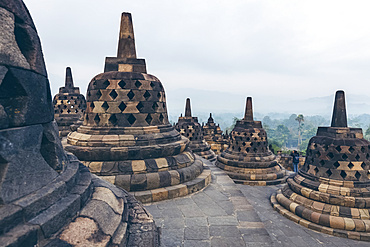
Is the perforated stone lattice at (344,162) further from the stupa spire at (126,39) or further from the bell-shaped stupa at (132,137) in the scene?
the stupa spire at (126,39)

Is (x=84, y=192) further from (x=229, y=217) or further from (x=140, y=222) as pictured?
(x=229, y=217)

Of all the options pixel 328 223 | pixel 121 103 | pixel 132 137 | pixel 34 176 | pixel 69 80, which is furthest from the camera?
pixel 69 80

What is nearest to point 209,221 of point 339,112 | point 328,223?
point 328,223

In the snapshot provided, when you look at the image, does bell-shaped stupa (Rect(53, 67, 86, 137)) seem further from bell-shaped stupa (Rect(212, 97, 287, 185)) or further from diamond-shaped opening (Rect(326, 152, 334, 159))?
diamond-shaped opening (Rect(326, 152, 334, 159))

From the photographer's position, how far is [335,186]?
24.0ft

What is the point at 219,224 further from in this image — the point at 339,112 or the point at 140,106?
the point at 339,112

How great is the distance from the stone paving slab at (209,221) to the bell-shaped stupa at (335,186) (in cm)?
358

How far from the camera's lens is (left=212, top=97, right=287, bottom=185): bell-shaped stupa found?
11.3 m

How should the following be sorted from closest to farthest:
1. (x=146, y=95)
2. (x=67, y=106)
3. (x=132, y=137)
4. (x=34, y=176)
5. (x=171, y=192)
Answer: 1. (x=34, y=176)
2. (x=171, y=192)
3. (x=132, y=137)
4. (x=146, y=95)
5. (x=67, y=106)

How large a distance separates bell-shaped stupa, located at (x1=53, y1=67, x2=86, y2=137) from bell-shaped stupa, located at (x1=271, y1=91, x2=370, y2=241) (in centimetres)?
1123

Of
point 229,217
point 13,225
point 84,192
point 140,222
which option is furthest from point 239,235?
point 13,225

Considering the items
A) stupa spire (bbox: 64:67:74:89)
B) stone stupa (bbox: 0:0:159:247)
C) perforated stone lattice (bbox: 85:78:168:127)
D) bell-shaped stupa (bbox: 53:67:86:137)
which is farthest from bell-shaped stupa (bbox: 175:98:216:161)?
stone stupa (bbox: 0:0:159:247)

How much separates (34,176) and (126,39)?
5.16 m

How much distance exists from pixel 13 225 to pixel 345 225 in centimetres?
806
